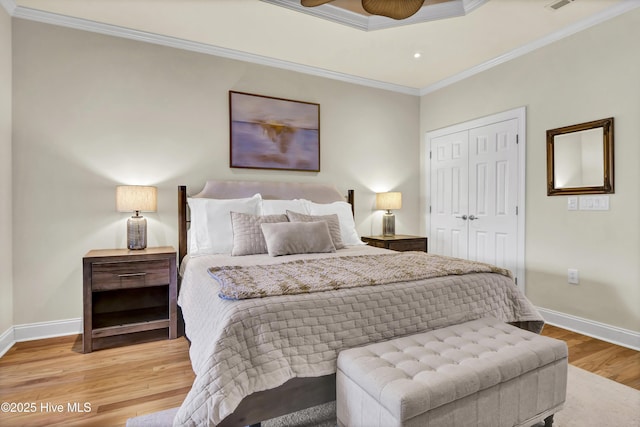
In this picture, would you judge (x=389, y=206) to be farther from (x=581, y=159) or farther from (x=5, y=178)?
(x=5, y=178)

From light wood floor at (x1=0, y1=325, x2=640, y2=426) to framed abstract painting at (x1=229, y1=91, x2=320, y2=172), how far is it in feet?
6.32

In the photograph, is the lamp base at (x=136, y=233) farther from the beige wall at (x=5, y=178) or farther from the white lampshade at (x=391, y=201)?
the white lampshade at (x=391, y=201)

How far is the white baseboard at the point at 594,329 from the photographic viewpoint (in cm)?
263

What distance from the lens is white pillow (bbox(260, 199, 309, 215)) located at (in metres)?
3.20

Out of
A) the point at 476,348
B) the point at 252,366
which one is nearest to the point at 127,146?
the point at 252,366

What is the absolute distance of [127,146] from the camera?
3.09 metres

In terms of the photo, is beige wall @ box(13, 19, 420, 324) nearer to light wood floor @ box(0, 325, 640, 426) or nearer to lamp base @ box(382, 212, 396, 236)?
light wood floor @ box(0, 325, 640, 426)

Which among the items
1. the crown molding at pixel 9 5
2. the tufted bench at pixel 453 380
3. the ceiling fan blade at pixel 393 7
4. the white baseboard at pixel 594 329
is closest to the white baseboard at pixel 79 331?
the white baseboard at pixel 594 329

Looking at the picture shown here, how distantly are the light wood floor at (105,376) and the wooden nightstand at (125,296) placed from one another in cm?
11

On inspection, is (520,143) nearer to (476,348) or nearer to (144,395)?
(476,348)

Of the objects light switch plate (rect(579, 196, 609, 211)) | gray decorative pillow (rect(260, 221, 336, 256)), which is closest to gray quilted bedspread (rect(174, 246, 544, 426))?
gray decorative pillow (rect(260, 221, 336, 256))

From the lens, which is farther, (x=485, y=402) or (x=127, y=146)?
(x=127, y=146)

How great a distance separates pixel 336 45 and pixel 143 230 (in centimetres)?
250

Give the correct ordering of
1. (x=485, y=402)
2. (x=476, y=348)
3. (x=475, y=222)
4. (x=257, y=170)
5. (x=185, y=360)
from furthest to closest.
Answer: (x=475, y=222), (x=257, y=170), (x=185, y=360), (x=476, y=348), (x=485, y=402)
